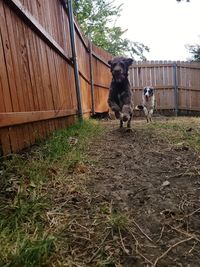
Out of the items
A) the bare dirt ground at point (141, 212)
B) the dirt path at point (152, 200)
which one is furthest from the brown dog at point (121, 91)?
the bare dirt ground at point (141, 212)

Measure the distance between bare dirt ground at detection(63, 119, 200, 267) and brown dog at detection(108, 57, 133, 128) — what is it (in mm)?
2409

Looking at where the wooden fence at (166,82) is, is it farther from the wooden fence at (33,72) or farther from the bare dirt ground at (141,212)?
the bare dirt ground at (141,212)

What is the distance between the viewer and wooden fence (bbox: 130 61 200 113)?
15.1 meters

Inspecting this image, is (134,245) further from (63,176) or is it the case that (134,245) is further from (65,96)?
(65,96)

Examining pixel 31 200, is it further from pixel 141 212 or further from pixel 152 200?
pixel 152 200

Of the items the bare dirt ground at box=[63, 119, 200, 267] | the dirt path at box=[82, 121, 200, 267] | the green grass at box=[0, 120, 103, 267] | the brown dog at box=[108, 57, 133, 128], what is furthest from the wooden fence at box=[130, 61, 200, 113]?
the green grass at box=[0, 120, 103, 267]

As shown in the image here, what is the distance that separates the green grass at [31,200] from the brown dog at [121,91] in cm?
255

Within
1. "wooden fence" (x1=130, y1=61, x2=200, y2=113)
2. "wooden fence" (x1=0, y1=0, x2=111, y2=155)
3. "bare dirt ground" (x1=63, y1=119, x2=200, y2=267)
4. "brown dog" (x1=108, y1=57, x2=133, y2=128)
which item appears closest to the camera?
"bare dirt ground" (x1=63, y1=119, x2=200, y2=267)

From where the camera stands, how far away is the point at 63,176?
2674 mm

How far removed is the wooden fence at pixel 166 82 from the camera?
15080 millimetres

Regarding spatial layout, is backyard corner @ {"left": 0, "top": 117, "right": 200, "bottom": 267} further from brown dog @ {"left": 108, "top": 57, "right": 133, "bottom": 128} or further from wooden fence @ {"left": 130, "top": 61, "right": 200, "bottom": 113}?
wooden fence @ {"left": 130, "top": 61, "right": 200, "bottom": 113}

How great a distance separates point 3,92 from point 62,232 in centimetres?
142

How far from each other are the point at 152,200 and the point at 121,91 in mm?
4081

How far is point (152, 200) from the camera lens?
2254mm
